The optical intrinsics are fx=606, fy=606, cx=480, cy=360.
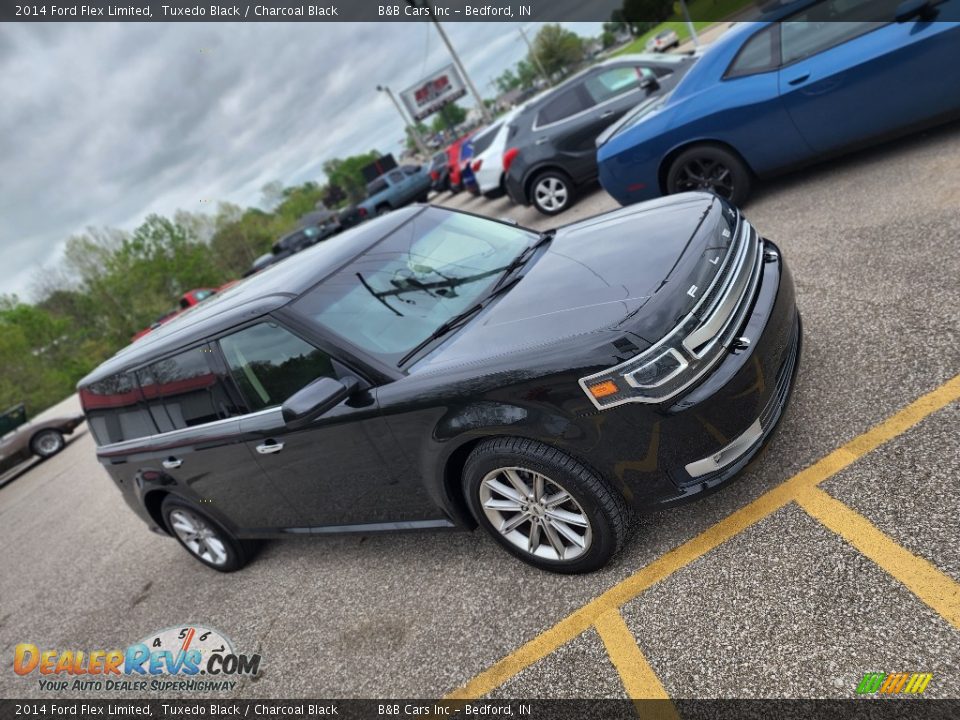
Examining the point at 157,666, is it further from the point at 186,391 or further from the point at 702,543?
the point at 702,543

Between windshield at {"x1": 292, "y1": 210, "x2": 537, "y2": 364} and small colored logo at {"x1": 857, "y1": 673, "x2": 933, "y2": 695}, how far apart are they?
2154 mm

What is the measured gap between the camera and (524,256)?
3666 millimetres

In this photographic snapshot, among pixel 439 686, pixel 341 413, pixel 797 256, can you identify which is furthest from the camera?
pixel 797 256

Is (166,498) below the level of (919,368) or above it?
above

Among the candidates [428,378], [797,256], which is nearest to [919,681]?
[428,378]

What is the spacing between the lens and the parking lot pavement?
7.04ft

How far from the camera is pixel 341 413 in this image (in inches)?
117

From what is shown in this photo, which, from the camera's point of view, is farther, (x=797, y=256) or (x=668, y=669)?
(x=797, y=256)

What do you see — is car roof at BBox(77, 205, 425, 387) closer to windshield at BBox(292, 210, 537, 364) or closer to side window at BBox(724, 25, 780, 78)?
windshield at BBox(292, 210, 537, 364)

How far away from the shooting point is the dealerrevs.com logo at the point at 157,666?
344 cm

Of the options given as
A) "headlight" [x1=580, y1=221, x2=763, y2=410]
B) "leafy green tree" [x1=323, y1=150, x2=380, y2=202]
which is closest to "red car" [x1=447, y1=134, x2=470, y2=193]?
"headlight" [x1=580, y1=221, x2=763, y2=410]

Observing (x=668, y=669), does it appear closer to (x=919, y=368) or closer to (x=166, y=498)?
(x=919, y=368)

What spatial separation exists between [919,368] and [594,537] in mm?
1922

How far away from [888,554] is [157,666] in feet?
13.1
